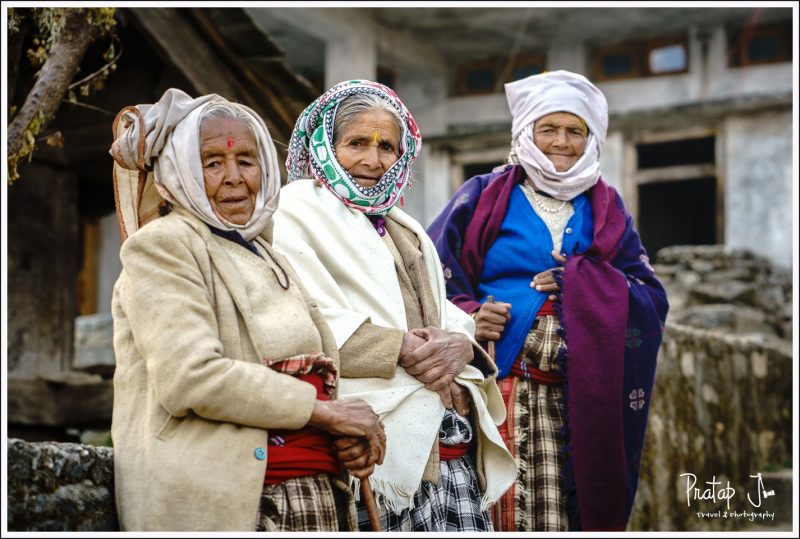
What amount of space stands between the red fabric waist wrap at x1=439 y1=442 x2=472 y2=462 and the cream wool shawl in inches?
2.4

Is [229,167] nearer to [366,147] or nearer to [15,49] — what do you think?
[366,147]

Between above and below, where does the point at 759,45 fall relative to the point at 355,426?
above

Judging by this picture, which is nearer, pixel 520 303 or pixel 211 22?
pixel 520 303

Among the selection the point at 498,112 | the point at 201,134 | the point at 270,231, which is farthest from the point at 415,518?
the point at 498,112

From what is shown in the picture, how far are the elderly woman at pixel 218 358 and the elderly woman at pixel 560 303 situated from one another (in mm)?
1316

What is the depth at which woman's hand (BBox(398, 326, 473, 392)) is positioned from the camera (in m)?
3.04

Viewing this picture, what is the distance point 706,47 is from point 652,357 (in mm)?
10996

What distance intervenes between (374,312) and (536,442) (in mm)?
1072

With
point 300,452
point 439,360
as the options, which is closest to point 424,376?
point 439,360

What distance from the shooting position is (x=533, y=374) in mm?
3848

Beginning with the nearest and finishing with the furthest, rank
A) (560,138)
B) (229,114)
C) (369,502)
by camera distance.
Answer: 1. (229,114)
2. (369,502)
3. (560,138)

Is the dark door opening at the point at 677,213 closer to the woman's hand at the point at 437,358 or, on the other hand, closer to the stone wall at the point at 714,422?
the stone wall at the point at 714,422

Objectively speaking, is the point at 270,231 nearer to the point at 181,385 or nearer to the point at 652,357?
the point at 181,385

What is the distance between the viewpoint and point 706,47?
46.1 feet
